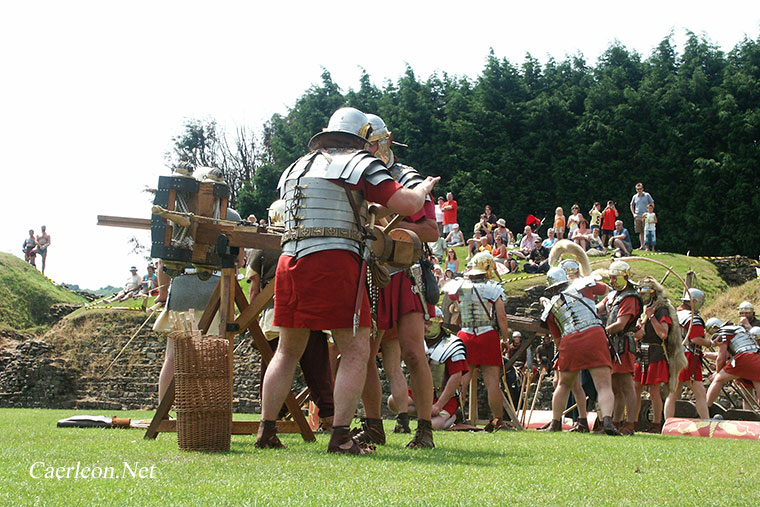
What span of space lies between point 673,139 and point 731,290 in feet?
67.1

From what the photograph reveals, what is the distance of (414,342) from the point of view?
240 inches

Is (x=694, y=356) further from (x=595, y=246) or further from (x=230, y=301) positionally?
(x=595, y=246)

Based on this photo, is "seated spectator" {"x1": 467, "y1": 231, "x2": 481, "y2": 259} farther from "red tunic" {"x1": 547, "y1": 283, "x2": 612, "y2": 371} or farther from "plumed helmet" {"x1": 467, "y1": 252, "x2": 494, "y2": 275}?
"red tunic" {"x1": 547, "y1": 283, "x2": 612, "y2": 371}

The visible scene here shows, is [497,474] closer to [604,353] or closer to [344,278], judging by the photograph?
[344,278]

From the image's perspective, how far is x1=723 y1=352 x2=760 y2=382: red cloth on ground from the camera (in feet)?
38.8

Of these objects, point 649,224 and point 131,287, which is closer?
point 649,224

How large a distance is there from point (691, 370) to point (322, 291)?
847 cm

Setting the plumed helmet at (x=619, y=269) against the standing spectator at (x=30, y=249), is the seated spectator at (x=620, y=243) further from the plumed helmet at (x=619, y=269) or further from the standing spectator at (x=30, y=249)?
the standing spectator at (x=30, y=249)

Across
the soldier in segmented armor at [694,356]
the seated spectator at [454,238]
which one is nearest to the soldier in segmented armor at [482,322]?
the soldier in segmented armor at [694,356]

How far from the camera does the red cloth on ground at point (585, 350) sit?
349 inches

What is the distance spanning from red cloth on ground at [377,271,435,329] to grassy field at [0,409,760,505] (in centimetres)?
84

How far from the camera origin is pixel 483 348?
991 centimetres

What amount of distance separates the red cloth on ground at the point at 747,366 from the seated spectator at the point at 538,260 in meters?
13.2

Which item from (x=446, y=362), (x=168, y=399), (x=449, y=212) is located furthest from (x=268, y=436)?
(x=449, y=212)
